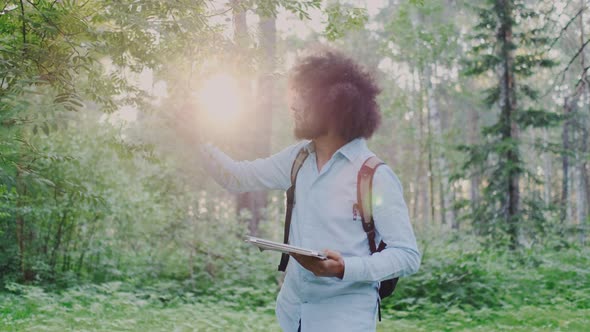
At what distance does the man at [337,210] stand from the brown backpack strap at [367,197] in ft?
0.07

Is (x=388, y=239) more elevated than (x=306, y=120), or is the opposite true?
(x=306, y=120)

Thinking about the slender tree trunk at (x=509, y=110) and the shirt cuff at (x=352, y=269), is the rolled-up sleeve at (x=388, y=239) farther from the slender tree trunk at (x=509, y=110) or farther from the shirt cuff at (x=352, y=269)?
the slender tree trunk at (x=509, y=110)

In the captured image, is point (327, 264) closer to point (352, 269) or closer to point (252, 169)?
point (352, 269)

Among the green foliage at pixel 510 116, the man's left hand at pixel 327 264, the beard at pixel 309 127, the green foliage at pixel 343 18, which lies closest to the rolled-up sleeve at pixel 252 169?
the beard at pixel 309 127

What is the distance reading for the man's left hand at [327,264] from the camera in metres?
2.19

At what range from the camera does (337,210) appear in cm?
246

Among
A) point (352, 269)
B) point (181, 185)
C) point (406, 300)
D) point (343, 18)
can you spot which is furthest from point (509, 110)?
point (352, 269)

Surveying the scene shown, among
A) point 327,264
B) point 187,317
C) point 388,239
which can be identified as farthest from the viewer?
point 187,317

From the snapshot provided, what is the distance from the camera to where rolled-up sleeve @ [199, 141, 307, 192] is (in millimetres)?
2838

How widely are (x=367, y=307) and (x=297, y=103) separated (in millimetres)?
919

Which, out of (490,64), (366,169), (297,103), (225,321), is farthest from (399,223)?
(490,64)

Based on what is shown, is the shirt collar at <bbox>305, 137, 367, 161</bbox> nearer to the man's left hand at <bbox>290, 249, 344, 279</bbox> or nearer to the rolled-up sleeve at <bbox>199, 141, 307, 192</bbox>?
the rolled-up sleeve at <bbox>199, 141, 307, 192</bbox>

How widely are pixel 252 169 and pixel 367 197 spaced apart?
700 mm

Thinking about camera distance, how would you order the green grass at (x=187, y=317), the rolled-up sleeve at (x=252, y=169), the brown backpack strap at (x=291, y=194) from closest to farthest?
1. the brown backpack strap at (x=291, y=194)
2. the rolled-up sleeve at (x=252, y=169)
3. the green grass at (x=187, y=317)
